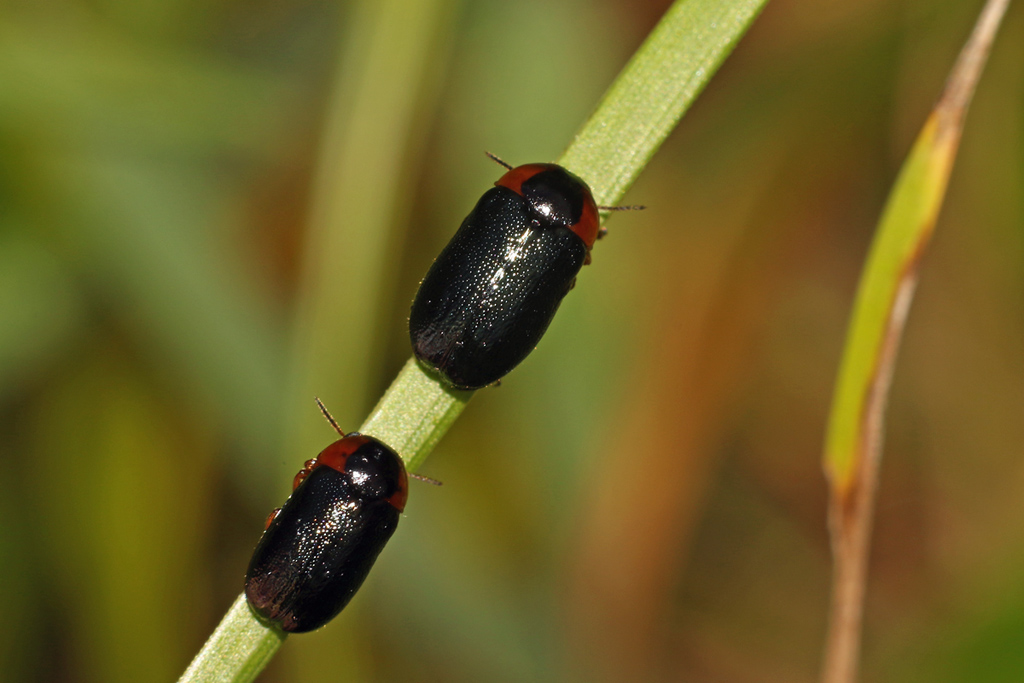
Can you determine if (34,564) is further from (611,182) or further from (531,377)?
(611,182)

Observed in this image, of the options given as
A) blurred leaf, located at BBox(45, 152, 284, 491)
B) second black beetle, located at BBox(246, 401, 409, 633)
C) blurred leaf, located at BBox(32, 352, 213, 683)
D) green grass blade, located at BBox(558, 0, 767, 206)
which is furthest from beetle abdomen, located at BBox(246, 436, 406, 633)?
blurred leaf, located at BBox(32, 352, 213, 683)

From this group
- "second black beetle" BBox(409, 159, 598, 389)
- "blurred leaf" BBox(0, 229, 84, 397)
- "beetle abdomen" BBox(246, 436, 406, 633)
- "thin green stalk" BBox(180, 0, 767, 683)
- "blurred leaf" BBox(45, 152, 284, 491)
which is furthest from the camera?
"blurred leaf" BBox(45, 152, 284, 491)

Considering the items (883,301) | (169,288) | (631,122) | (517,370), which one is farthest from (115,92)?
(883,301)

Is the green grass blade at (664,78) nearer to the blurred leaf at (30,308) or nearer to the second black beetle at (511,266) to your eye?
the second black beetle at (511,266)

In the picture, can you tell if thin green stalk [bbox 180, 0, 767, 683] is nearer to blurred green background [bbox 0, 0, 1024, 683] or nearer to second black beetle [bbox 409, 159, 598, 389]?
second black beetle [bbox 409, 159, 598, 389]

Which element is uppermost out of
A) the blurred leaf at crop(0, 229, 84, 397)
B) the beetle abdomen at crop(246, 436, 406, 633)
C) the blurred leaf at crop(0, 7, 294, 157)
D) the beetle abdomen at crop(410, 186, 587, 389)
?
the beetle abdomen at crop(410, 186, 587, 389)

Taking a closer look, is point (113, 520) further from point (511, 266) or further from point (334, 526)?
point (511, 266)
